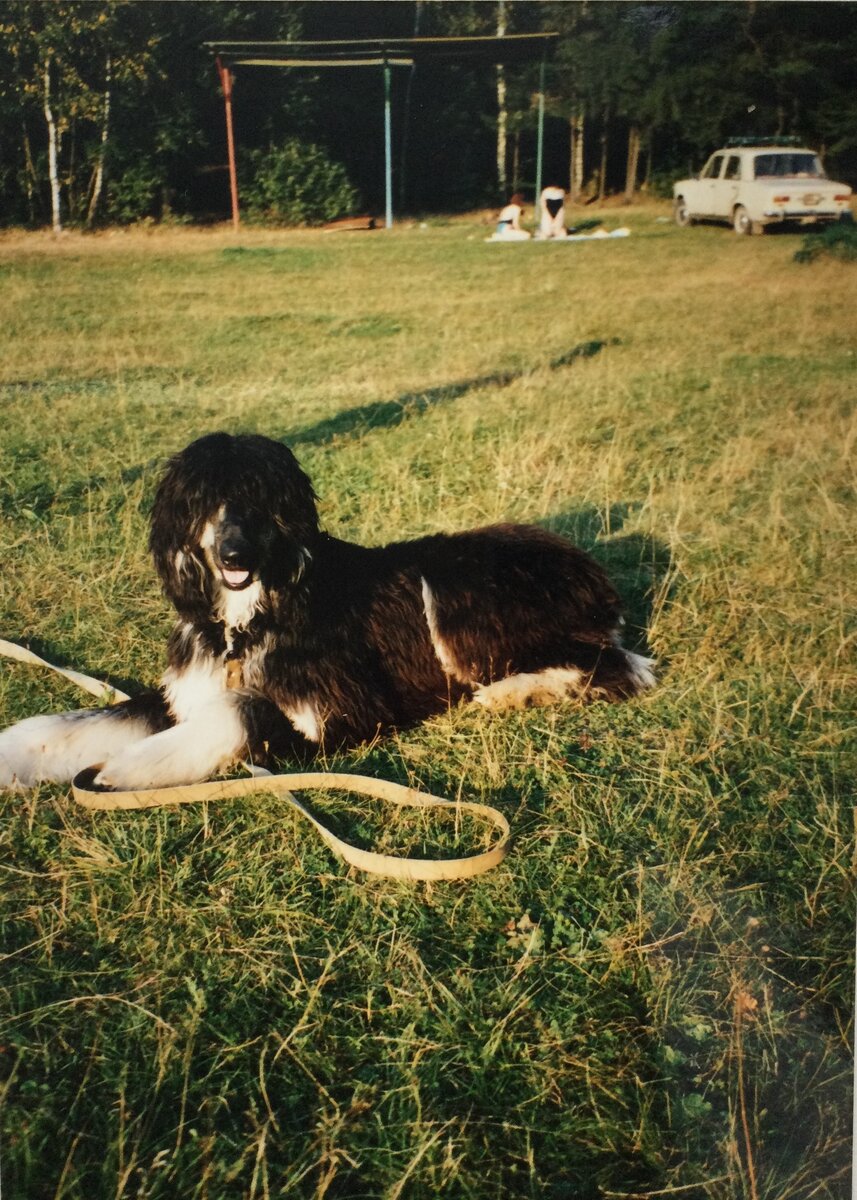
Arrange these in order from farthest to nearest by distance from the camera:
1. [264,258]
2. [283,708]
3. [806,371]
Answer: [806,371] < [264,258] < [283,708]

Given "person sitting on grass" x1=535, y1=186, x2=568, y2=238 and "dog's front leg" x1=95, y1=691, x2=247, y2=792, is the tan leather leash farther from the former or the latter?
"person sitting on grass" x1=535, y1=186, x2=568, y2=238

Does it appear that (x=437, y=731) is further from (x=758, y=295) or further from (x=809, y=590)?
(x=758, y=295)

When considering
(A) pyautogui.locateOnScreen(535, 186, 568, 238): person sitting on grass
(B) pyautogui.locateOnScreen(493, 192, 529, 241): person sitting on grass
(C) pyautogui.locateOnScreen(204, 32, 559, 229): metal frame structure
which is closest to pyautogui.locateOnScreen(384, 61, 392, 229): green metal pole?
(C) pyautogui.locateOnScreen(204, 32, 559, 229): metal frame structure

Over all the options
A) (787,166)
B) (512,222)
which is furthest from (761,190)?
(512,222)

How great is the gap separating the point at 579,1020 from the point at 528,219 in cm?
238

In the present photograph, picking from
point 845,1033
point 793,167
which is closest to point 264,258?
point 793,167

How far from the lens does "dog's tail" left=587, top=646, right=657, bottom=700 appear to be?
2.82 m

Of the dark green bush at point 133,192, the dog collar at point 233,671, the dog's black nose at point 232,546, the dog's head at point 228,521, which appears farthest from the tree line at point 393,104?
the dog collar at point 233,671

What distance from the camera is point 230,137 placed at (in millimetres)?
2750

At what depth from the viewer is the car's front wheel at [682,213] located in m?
3.10

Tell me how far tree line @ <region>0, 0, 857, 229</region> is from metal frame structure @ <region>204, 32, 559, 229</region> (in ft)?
0.08

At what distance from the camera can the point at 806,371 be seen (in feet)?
11.1

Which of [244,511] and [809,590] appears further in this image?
[809,590]

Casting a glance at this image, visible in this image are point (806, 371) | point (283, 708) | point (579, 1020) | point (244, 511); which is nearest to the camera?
point (579, 1020)
